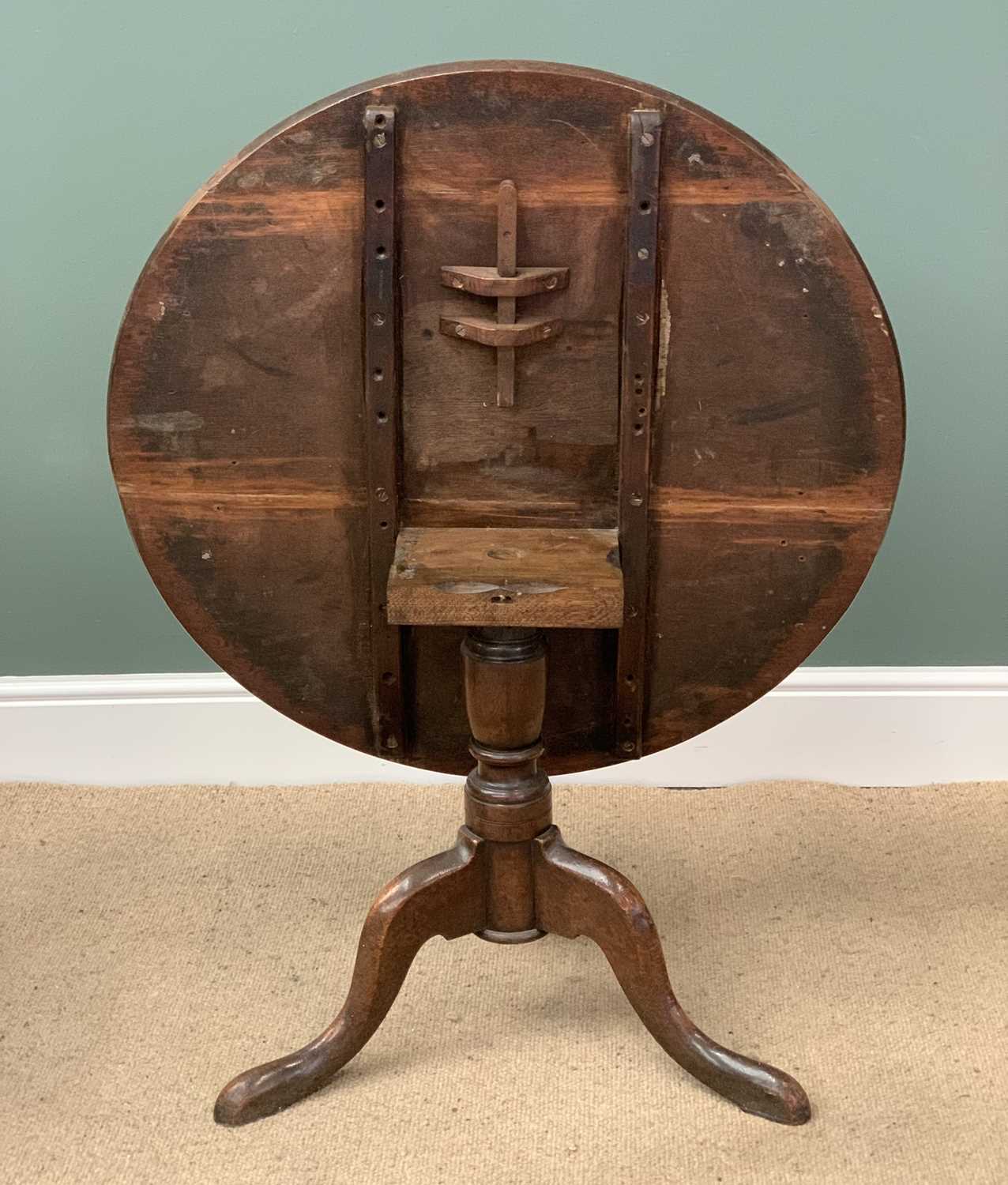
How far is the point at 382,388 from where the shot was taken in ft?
6.06

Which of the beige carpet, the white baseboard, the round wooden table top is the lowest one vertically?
the beige carpet

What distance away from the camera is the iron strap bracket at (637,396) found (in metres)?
1.76

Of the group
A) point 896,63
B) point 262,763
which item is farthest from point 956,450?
point 262,763

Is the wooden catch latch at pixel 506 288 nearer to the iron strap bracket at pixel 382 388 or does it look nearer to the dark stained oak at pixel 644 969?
the iron strap bracket at pixel 382 388

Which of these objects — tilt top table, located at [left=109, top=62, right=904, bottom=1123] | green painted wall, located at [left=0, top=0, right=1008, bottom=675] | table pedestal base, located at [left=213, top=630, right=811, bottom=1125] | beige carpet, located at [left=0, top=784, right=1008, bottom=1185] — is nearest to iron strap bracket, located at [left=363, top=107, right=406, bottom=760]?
tilt top table, located at [left=109, top=62, right=904, bottom=1123]

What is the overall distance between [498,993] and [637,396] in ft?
Result: 3.15

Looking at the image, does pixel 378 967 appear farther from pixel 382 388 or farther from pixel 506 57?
pixel 506 57

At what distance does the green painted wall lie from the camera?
2447 millimetres

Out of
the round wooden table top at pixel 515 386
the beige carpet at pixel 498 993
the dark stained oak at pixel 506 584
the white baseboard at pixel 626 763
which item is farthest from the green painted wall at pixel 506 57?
the dark stained oak at pixel 506 584

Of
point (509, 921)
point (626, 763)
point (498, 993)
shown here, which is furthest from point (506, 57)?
point (498, 993)

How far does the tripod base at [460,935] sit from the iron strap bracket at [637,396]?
0.75ft

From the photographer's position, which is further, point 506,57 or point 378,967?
point 506,57

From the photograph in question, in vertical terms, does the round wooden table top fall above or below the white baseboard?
above

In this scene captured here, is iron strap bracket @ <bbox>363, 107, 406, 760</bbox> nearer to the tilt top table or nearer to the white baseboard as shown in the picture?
the tilt top table
